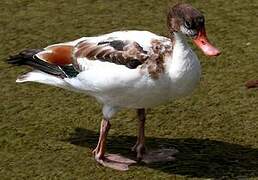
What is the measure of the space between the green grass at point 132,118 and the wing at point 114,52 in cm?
60

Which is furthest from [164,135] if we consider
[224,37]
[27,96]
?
[224,37]

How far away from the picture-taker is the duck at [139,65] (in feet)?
10.0

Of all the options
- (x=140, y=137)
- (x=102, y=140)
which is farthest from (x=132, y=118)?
(x=102, y=140)

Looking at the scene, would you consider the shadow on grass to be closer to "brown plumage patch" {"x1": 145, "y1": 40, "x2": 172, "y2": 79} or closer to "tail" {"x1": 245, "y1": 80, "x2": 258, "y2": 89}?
"brown plumage patch" {"x1": 145, "y1": 40, "x2": 172, "y2": 79}

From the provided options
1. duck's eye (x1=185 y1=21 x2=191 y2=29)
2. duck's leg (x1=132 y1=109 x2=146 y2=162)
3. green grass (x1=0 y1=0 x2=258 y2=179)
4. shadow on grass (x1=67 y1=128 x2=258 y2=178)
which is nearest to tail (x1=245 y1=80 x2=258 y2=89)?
green grass (x1=0 y1=0 x2=258 y2=179)

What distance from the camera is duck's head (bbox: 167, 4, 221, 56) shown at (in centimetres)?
304

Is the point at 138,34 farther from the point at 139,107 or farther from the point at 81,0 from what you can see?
the point at 81,0

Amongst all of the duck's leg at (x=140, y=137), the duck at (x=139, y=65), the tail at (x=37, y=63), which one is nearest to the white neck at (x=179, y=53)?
the duck at (x=139, y=65)

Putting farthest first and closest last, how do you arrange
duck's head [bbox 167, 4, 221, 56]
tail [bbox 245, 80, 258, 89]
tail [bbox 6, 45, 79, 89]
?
tail [bbox 245, 80, 258, 89]
tail [bbox 6, 45, 79, 89]
duck's head [bbox 167, 4, 221, 56]

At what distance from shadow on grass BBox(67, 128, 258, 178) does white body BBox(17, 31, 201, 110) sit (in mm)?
443

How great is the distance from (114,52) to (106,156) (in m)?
0.64

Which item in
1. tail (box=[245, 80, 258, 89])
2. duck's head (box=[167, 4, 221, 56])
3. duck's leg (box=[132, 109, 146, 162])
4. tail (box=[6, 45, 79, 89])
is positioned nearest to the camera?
duck's head (box=[167, 4, 221, 56])

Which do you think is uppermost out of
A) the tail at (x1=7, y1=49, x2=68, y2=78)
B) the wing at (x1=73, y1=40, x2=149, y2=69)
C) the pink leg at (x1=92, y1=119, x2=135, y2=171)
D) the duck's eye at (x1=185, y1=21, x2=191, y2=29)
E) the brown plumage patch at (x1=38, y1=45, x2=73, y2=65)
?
the duck's eye at (x1=185, y1=21, x2=191, y2=29)

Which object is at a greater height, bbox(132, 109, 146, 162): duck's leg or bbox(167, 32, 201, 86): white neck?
bbox(167, 32, 201, 86): white neck
